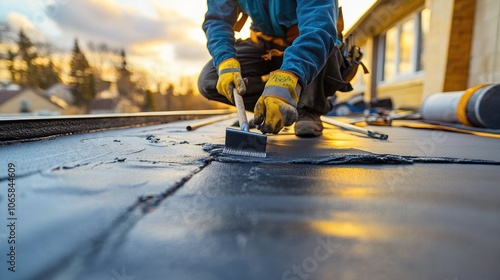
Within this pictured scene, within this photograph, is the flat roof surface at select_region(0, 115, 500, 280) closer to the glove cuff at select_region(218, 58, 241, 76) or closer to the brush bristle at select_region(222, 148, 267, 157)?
the brush bristle at select_region(222, 148, 267, 157)

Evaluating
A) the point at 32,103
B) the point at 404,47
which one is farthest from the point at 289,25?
the point at 32,103

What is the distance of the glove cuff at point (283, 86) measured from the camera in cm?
111

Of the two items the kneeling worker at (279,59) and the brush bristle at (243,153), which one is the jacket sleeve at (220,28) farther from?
the brush bristle at (243,153)

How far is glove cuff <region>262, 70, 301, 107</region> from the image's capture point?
3.65 ft

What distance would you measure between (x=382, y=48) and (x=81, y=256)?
8.04 m

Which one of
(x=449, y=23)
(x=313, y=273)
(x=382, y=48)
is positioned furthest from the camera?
(x=382, y=48)

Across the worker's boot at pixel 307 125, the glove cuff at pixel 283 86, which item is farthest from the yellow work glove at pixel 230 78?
the worker's boot at pixel 307 125

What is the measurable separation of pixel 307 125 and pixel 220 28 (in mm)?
779

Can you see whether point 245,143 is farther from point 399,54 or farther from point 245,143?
point 399,54

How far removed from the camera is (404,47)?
Result: 5918 millimetres

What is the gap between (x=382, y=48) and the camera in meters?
7.09

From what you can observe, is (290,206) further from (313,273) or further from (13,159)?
(13,159)

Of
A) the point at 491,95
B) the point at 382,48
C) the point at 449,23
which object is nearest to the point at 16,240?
the point at 491,95

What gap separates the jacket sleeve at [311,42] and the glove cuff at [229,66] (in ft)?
0.99
